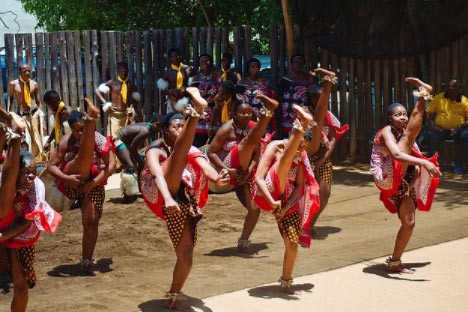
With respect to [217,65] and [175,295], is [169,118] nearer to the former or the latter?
[175,295]

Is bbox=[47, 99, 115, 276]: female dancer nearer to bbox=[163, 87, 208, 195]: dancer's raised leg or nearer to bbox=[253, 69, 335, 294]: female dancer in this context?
bbox=[163, 87, 208, 195]: dancer's raised leg

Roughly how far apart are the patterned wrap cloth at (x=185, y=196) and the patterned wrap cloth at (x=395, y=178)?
176 centimetres

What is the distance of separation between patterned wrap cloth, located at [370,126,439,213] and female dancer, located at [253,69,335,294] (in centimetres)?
86

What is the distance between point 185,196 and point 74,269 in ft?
6.30

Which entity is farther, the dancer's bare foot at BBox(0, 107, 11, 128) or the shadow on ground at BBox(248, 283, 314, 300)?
the shadow on ground at BBox(248, 283, 314, 300)

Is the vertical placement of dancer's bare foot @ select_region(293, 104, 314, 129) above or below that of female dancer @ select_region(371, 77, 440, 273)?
above

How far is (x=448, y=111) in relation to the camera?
12570 millimetres

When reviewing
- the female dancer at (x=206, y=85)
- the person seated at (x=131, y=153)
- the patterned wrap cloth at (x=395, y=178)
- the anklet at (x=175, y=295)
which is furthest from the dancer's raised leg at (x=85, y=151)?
the female dancer at (x=206, y=85)

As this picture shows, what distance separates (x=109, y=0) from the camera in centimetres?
2083

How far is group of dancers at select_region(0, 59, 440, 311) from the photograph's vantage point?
619cm

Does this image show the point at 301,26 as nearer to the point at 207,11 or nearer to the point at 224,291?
the point at 207,11

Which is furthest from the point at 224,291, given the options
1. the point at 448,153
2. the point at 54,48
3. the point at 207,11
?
the point at 207,11

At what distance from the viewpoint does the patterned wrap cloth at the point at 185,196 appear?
263 inches

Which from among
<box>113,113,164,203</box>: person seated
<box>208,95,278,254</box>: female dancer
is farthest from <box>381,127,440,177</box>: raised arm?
<box>113,113,164,203</box>: person seated
